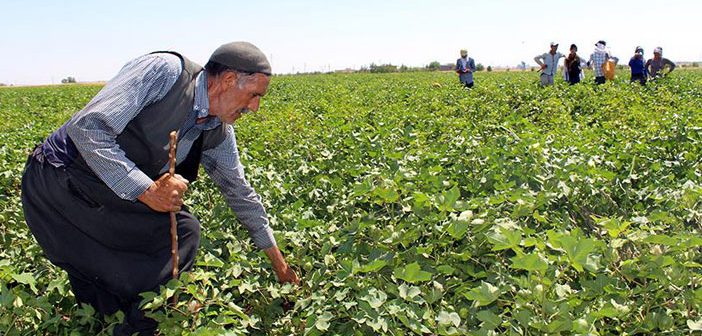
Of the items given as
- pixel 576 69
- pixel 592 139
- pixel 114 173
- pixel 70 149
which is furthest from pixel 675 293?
pixel 576 69

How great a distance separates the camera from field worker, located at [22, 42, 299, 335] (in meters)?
2.16

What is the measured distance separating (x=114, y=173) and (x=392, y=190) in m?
1.20

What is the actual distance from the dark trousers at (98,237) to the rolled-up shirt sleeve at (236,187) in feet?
1.25

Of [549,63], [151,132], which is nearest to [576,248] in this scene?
[151,132]

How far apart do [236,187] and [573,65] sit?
11.6 m

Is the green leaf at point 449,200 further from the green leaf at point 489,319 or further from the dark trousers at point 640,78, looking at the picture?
the dark trousers at point 640,78

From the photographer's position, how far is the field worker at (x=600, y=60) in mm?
12961

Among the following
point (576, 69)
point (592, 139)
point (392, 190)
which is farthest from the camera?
point (576, 69)

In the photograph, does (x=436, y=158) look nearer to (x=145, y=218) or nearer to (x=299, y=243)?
(x=299, y=243)

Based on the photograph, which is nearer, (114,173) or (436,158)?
(114,173)

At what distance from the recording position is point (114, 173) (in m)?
2.15

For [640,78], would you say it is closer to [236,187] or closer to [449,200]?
[449,200]

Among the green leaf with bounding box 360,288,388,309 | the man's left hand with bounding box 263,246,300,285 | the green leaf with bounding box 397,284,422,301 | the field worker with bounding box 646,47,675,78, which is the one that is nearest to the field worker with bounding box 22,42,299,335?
the man's left hand with bounding box 263,246,300,285

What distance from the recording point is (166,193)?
2186mm
